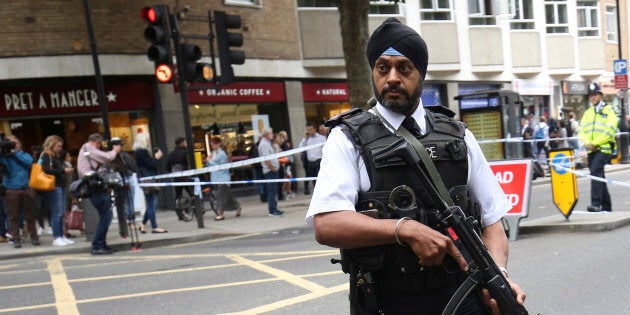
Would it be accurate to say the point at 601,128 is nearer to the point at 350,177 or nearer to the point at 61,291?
the point at 61,291

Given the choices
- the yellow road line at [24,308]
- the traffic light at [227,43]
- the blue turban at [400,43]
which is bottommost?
the yellow road line at [24,308]

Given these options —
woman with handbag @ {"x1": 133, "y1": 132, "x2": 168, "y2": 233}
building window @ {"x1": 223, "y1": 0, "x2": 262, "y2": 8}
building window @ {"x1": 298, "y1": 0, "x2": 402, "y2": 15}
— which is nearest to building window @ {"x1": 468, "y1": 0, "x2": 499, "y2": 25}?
building window @ {"x1": 298, "y1": 0, "x2": 402, "y2": 15}

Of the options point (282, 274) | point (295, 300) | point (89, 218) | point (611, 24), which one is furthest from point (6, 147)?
point (611, 24)

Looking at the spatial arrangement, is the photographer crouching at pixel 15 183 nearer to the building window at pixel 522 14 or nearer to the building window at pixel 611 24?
the building window at pixel 522 14

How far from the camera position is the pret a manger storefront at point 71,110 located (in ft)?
43.5

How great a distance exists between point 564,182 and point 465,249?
705 centimetres

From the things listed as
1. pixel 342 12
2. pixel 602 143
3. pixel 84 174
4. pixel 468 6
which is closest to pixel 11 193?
pixel 84 174

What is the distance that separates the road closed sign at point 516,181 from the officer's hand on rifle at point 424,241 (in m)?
5.94

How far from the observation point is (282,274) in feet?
21.3

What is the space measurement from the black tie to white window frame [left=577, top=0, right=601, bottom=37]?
27.7 meters

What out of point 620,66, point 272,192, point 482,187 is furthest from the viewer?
point 620,66

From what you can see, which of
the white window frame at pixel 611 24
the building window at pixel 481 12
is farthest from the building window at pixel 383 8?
the white window frame at pixel 611 24

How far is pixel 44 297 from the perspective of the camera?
6.21m

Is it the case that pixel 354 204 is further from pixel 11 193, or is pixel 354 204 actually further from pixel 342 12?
pixel 342 12
